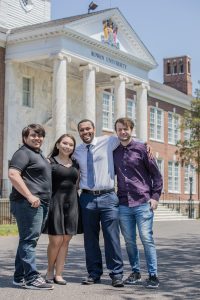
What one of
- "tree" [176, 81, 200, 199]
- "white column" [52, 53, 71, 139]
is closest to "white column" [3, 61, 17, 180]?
"white column" [52, 53, 71, 139]

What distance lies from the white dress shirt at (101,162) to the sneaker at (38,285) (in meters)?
1.29

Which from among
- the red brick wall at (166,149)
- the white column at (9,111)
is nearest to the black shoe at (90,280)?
the white column at (9,111)

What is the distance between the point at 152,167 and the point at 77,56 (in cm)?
2078

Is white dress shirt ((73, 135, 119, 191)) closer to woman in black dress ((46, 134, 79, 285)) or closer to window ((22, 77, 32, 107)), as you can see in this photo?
woman in black dress ((46, 134, 79, 285))

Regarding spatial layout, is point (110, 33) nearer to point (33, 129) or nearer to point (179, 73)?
point (33, 129)

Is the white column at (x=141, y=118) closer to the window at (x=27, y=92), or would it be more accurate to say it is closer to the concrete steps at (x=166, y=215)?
the concrete steps at (x=166, y=215)

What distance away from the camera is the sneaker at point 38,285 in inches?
263

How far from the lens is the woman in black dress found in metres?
6.99

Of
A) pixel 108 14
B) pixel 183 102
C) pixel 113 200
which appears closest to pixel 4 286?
pixel 113 200

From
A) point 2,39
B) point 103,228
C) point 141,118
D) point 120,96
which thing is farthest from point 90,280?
point 141,118

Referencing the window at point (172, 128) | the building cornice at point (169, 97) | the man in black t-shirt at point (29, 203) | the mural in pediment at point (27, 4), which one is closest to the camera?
the man in black t-shirt at point (29, 203)

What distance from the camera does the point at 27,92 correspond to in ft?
94.7

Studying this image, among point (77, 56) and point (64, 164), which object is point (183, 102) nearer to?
point (77, 56)

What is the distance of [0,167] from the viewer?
26.7 metres
